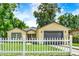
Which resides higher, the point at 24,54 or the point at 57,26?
the point at 57,26

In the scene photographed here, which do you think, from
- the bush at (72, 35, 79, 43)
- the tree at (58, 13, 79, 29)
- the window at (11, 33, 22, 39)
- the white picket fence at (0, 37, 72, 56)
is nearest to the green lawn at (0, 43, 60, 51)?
the white picket fence at (0, 37, 72, 56)

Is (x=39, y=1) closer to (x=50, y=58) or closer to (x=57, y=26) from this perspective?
(x=57, y=26)

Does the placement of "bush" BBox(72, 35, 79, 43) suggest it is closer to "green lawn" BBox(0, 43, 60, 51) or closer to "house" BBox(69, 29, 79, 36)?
"house" BBox(69, 29, 79, 36)

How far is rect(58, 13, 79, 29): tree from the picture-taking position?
780 centimetres

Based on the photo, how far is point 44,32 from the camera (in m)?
7.96

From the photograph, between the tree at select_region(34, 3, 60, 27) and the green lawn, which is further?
the green lawn

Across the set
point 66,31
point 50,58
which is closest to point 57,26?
point 66,31

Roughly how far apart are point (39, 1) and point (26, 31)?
702mm

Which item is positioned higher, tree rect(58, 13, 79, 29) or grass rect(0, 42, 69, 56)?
tree rect(58, 13, 79, 29)

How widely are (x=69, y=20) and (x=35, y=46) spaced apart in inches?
36.4

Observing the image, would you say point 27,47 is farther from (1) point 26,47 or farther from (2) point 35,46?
(2) point 35,46

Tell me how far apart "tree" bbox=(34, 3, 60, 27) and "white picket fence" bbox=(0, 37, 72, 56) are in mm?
409

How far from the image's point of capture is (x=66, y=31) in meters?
7.93

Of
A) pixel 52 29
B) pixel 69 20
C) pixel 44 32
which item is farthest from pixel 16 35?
pixel 69 20
